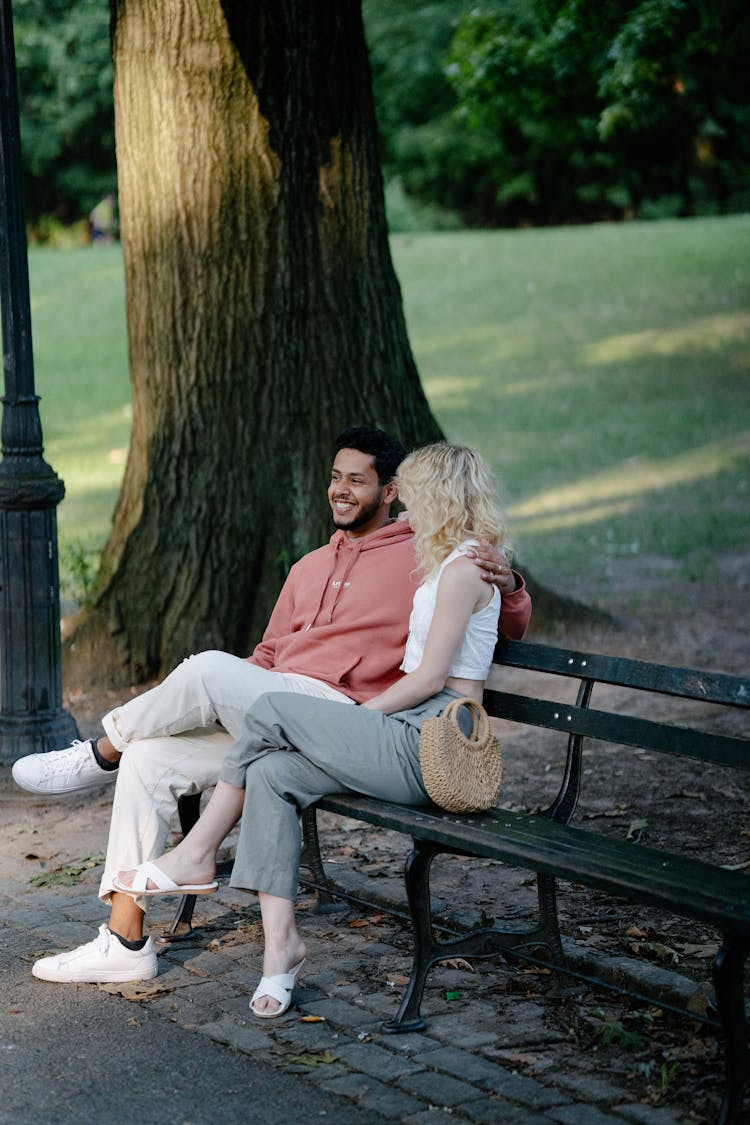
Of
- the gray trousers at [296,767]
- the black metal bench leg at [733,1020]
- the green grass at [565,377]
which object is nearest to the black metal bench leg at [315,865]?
the gray trousers at [296,767]

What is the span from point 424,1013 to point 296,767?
722 millimetres

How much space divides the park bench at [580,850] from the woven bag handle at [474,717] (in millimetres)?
208

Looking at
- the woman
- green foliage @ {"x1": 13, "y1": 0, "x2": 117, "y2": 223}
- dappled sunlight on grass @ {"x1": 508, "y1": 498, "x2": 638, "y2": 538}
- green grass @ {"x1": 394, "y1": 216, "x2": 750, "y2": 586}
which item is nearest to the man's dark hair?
the woman

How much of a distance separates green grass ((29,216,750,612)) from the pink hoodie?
163 inches

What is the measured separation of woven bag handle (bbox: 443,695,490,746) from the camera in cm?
383

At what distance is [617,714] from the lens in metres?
4.07

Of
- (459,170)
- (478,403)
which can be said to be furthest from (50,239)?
(478,403)

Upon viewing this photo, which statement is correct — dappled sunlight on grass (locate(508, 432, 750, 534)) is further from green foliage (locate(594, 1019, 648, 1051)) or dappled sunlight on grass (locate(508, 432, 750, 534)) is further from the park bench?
green foliage (locate(594, 1019, 648, 1051))

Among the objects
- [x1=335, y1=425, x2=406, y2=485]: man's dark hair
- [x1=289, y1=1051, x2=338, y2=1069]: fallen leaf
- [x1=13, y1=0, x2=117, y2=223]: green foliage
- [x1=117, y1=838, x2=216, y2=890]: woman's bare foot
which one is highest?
[x1=13, y1=0, x2=117, y2=223]: green foliage

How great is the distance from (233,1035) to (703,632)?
562cm

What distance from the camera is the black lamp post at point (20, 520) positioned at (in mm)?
5617

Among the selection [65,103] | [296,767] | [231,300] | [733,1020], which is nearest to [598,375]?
[231,300]

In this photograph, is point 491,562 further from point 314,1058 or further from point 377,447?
point 314,1058

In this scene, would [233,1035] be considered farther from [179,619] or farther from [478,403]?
[478,403]
